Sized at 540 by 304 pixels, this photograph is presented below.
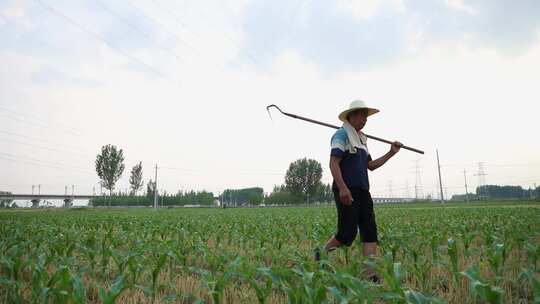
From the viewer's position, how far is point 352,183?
4.01 m

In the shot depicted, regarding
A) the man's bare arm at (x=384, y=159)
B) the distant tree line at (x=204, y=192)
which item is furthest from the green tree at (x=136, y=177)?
the man's bare arm at (x=384, y=159)

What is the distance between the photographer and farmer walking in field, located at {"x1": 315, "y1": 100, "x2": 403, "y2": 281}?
3930 mm

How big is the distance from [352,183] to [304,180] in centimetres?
8789

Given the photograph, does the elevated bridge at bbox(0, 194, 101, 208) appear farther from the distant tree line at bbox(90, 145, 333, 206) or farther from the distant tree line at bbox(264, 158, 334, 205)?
the distant tree line at bbox(264, 158, 334, 205)

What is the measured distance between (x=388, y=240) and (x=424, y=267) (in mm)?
2281

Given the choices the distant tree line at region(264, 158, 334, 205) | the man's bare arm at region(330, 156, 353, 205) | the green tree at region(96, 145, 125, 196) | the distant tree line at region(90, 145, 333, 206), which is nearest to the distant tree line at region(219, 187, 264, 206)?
the distant tree line at region(90, 145, 333, 206)

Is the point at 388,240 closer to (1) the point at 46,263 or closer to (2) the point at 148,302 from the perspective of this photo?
(2) the point at 148,302

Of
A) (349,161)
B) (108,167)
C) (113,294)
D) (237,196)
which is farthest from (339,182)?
(237,196)

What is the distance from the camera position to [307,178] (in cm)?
9150

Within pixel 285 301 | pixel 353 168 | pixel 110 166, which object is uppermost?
pixel 110 166

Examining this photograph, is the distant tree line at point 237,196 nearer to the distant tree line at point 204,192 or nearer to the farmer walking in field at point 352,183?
the distant tree line at point 204,192

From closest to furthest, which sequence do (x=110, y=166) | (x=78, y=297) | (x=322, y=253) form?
(x=78, y=297) < (x=322, y=253) < (x=110, y=166)

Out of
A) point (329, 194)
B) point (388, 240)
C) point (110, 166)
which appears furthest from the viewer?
A: point (329, 194)

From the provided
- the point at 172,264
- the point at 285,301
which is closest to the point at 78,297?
the point at 285,301
